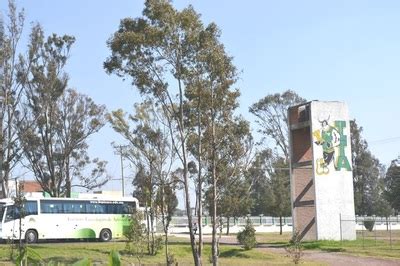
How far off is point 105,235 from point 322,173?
47.9 ft

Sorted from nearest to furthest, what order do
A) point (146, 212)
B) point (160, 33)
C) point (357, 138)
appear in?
point (160, 33)
point (146, 212)
point (357, 138)

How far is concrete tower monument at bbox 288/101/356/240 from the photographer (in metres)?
40.5

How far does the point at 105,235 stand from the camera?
131 feet

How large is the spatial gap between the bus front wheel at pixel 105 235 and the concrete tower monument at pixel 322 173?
1197 centimetres

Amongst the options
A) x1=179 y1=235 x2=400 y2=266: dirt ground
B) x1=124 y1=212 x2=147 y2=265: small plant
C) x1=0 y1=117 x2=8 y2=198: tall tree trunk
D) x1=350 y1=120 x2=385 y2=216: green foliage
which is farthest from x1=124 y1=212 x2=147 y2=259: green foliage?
x1=350 y1=120 x2=385 y2=216: green foliage

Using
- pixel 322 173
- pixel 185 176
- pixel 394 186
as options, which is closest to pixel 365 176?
pixel 394 186

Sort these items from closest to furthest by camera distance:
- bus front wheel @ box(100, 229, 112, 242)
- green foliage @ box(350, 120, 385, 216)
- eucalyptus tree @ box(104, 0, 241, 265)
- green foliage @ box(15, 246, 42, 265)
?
green foliage @ box(15, 246, 42, 265)
eucalyptus tree @ box(104, 0, 241, 265)
bus front wheel @ box(100, 229, 112, 242)
green foliage @ box(350, 120, 385, 216)

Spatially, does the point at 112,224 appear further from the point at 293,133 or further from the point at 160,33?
the point at 160,33

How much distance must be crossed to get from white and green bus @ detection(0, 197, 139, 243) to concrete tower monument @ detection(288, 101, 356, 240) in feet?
37.0

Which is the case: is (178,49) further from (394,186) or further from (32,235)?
(394,186)

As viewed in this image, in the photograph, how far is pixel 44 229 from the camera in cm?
3662

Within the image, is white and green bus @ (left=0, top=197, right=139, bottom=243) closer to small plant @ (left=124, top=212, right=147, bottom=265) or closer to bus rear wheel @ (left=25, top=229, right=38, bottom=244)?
bus rear wheel @ (left=25, top=229, right=38, bottom=244)

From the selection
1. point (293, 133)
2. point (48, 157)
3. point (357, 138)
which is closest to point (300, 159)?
point (293, 133)

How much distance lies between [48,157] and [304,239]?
18034 millimetres
